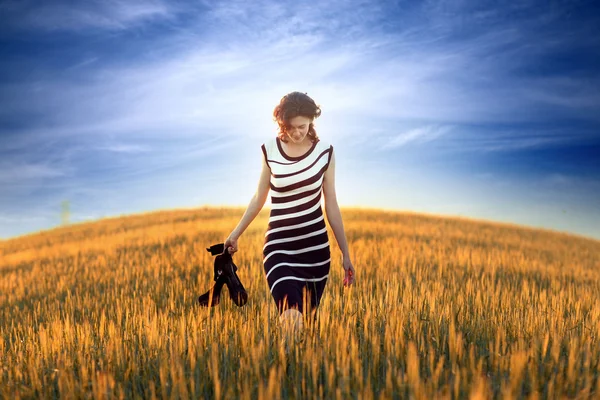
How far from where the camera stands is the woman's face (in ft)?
13.1

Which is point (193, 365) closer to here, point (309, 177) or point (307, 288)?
point (307, 288)

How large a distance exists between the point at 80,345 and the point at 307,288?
1784 mm

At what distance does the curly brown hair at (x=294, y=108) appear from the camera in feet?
13.0

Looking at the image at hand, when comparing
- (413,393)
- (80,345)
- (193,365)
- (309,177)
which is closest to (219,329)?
(193,365)

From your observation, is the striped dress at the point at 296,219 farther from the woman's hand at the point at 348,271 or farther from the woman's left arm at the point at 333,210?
the woman's hand at the point at 348,271

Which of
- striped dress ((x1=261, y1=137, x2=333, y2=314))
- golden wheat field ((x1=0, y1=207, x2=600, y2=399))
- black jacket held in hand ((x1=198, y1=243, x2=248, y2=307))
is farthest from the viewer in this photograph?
black jacket held in hand ((x1=198, y1=243, x2=248, y2=307))

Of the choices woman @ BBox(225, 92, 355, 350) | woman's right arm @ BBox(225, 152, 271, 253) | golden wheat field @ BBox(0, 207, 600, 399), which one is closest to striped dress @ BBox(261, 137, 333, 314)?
woman @ BBox(225, 92, 355, 350)

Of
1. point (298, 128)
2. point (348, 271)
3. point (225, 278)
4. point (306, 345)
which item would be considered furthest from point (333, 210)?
point (306, 345)

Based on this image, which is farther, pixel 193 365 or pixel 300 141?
pixel 300 141

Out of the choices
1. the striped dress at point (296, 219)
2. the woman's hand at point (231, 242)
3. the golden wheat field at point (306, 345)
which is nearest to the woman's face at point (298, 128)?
the striped dress at point (296, 219)

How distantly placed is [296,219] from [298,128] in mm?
743

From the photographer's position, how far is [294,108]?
13.0 feet

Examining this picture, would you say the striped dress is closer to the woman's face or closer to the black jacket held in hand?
the woman's face

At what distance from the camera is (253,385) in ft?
9.22
